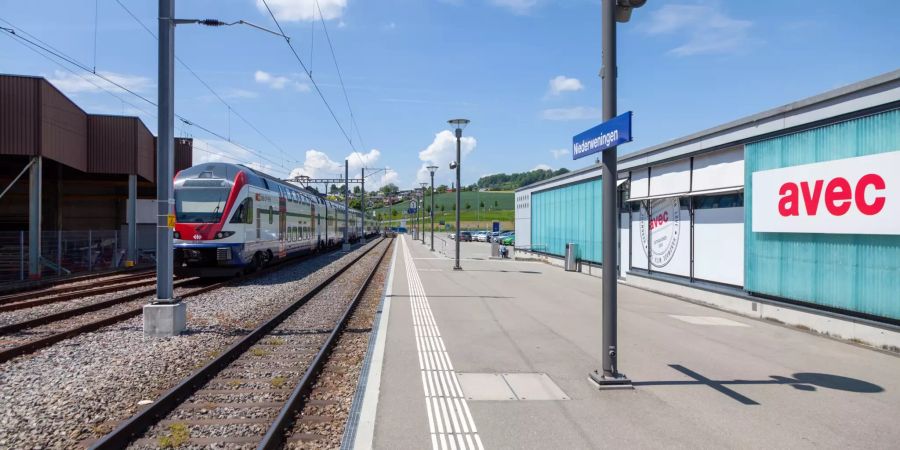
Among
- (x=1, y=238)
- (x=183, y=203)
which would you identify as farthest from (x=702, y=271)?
(x=1, y=238)

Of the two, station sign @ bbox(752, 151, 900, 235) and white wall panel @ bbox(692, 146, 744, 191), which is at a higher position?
white wall panel @ bbox(692, 146, 744, 191)

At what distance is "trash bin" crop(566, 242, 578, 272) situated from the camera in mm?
22797

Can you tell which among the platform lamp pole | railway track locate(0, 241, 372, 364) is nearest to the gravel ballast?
railway track locate(0, 241, 372, 364)

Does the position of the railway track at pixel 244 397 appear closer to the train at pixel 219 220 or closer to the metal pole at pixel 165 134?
the metal pole at pixel 165 134

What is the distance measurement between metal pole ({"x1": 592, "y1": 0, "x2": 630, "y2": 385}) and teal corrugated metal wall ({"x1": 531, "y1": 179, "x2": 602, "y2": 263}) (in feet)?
45.8

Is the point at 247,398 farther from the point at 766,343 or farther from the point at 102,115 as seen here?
the point at 102,115

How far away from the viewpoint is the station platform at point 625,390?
486 cm

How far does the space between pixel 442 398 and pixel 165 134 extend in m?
6.74

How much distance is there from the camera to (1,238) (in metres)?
17.6

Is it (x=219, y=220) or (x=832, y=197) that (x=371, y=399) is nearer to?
(x=832, y=197)

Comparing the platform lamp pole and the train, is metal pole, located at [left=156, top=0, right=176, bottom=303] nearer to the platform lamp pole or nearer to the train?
the platform lamp pole

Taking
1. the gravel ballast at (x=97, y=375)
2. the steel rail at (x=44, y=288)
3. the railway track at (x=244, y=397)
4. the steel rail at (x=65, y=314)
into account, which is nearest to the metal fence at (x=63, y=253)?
the steel rail at (x=44, y=288)

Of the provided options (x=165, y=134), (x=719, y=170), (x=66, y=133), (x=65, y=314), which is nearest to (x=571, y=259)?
(x=719, y=170)

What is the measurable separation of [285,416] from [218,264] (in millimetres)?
12879
